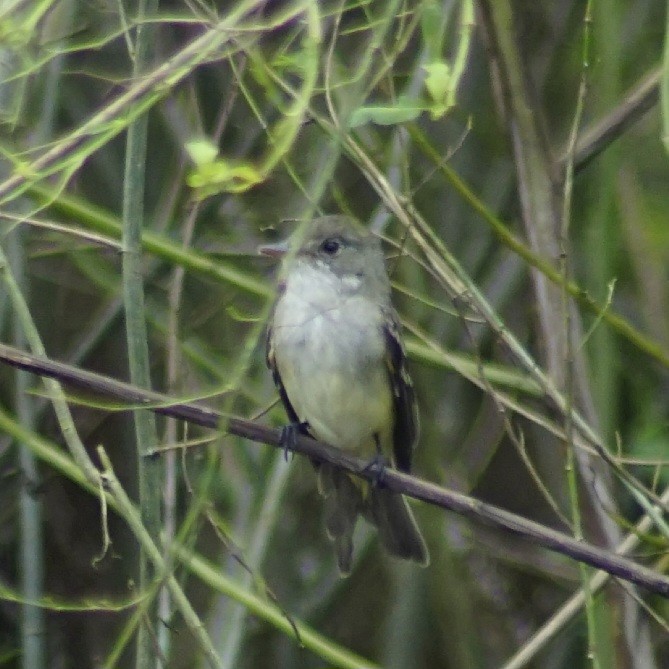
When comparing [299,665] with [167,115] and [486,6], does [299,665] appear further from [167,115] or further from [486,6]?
[486,6]

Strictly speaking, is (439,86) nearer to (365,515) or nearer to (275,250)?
(275,250)

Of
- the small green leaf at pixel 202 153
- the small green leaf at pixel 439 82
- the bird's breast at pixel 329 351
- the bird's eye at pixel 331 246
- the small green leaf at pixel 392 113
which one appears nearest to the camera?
the small green leaf at pixel 202 153

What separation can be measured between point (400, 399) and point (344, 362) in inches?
10.2

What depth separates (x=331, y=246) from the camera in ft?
13.4

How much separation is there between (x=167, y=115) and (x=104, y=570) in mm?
1668

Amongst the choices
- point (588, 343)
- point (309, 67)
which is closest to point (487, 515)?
point (309, 67)

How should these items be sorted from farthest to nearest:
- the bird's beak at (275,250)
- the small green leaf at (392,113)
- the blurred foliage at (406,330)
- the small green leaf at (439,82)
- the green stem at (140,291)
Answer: the blurred foliage at (406,330), the bird's beak at (275,250), the green stem at (140,291), the small green leaf at (392,113), the small green leaf at (439,82)

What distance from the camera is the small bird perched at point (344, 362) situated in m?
3.96

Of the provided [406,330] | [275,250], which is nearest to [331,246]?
[275,250]

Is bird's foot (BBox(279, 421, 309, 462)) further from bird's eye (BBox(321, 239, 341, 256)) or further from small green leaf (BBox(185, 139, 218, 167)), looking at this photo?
small green leaf (BBox(185, 139, 218, 167))

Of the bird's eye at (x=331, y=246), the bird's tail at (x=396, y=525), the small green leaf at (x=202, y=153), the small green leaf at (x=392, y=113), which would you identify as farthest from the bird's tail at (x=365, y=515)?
the small green leaf at (x=202, y=153)

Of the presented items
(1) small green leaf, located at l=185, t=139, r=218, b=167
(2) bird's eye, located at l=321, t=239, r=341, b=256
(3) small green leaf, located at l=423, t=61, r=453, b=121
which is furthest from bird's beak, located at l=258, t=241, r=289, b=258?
(1) small green leaf, located at l=185, t=139, r=218, b=167

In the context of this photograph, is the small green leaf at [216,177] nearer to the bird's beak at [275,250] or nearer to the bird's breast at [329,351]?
the bird's beak at [275,250]

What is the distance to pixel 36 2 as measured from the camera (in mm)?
2494
